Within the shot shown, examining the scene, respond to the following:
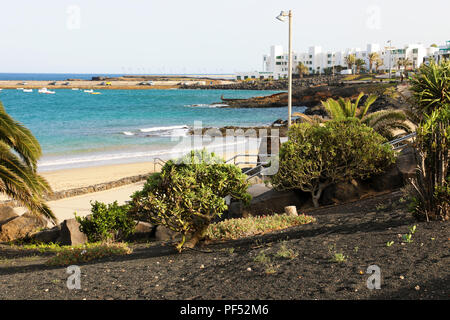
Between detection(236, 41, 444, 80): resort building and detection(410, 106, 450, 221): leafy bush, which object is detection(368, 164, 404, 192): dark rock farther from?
detection(236, 41, 444, 80): resort building

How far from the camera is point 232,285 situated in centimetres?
580

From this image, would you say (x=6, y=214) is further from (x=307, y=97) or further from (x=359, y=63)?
(x=359, y=63)

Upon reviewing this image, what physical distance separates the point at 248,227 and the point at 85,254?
2987 millimetres

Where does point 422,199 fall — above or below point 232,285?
above

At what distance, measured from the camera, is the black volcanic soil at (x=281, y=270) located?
539 centimetres

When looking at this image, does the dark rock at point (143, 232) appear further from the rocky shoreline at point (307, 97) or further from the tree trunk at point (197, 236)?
the rocky shoreline at point (307, 97)

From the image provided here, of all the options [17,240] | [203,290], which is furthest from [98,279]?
[17,240]

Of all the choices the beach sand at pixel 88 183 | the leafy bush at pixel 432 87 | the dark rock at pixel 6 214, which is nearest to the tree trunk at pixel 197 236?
the dark rock at pixel 6 214

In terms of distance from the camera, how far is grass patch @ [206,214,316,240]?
28.4ft

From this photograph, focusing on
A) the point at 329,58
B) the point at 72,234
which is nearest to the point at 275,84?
the point at 329,58

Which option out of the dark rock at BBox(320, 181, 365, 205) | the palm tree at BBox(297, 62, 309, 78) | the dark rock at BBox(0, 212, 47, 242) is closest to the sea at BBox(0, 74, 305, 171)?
the dark rock at BBox(0, 212, 47, 242)
